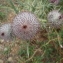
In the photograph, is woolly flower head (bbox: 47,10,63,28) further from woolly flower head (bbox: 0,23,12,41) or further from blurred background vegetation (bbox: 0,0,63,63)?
woolly flower head (bbox: 0,23,12,41)

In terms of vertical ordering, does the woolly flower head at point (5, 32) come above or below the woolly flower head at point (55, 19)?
below

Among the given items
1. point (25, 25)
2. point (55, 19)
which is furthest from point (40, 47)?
point (25, 25)

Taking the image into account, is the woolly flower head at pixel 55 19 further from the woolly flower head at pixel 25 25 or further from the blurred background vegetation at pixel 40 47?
the woolly flower head at pixel 25 25

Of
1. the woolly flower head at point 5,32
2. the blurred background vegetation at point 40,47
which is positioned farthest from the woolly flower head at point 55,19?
the woolly flower head at point 5,32

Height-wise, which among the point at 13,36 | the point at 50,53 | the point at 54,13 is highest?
the point at 54,13

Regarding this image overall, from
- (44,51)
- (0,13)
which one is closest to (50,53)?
(44,51)

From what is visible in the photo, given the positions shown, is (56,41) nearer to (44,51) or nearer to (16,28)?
(44,51)
